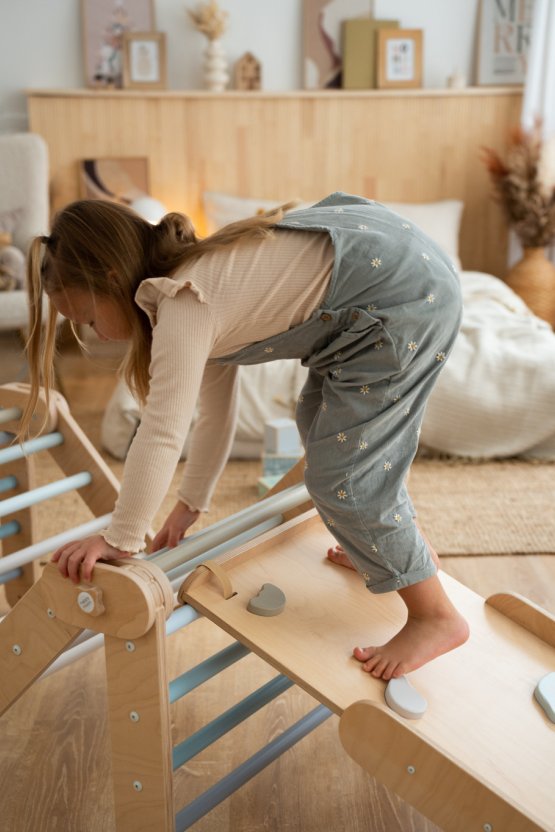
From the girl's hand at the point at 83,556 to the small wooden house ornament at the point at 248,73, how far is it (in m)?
3.16

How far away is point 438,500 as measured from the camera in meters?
2.41

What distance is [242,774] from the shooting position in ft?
4.05

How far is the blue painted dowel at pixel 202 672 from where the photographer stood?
45.4 inches

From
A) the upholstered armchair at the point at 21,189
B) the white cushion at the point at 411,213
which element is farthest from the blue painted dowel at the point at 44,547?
the white cushion at the point at 411,213

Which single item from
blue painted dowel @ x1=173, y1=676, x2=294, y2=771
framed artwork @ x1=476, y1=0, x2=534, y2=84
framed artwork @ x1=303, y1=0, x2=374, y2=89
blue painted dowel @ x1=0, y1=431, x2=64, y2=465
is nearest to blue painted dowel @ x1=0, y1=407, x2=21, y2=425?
blue painted dowel @ x1=0, y1=431, x2=64, y2=465

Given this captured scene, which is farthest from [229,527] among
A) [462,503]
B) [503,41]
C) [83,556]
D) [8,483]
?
[503,41]

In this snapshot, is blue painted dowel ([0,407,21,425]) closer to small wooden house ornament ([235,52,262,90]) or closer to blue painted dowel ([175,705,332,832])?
blue painted dowel ([175,705,332,832])

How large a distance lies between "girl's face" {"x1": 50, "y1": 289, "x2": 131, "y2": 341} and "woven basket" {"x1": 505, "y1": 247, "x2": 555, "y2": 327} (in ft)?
9.27

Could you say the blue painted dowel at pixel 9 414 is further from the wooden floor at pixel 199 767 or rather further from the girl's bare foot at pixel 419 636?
the girl's bare foot at pixel 419 636

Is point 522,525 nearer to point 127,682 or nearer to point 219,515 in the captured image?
point 219,515

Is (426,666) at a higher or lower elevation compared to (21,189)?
lower

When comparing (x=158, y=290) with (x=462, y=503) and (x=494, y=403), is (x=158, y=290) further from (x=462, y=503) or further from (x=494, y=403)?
(x=494, y=403)

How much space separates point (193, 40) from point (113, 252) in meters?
3.03

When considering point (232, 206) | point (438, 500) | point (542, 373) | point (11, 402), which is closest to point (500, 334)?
point (542, 373)
